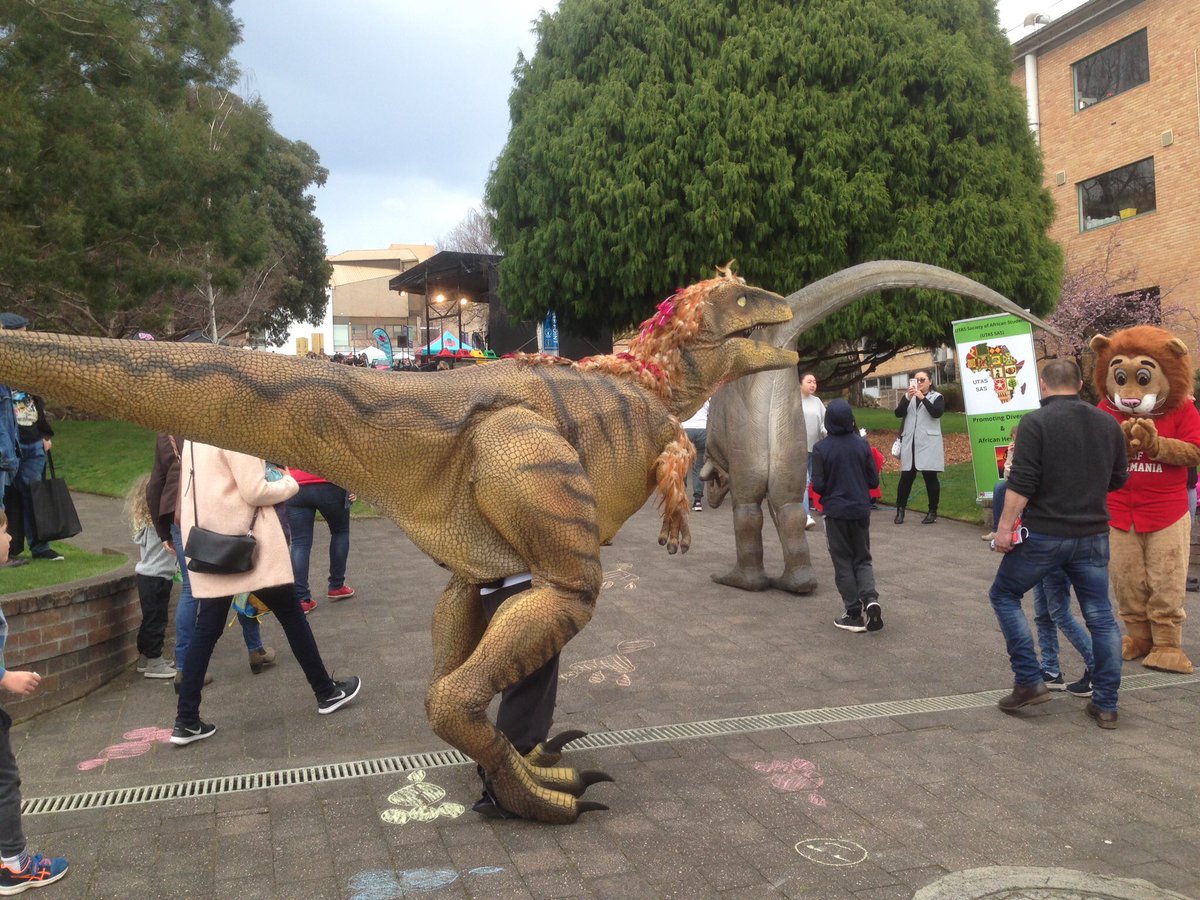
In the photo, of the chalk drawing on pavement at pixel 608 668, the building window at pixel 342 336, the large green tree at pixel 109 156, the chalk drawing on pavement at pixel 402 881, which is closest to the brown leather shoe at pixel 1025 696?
the chalk drawing on pavement at pixel 608 668

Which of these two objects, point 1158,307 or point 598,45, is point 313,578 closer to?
point 598,45

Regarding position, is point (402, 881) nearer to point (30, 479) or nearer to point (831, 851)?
point (831, 851)

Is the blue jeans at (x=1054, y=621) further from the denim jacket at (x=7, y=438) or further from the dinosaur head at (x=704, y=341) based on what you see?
the denim jacket at (x=7, y=438)

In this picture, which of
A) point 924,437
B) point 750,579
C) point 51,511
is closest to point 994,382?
point 924,437

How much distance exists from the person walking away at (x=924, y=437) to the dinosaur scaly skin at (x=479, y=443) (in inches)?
313

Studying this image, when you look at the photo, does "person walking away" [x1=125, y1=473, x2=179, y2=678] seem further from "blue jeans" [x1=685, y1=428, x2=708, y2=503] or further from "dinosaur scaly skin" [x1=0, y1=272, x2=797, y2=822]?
"blue jeans" [x1=685, y1=428, x2=708, y2=503]

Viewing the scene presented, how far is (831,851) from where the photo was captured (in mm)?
3289

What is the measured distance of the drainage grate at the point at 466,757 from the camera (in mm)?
3814

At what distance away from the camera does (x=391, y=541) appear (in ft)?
34.1

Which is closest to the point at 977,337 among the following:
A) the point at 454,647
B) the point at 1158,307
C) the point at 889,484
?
the point at 889,484

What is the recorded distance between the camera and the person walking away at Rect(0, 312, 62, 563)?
666 cm

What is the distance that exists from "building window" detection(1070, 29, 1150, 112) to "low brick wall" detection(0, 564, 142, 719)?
2383cm

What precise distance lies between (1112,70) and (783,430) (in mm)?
20229

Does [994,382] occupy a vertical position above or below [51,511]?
above
